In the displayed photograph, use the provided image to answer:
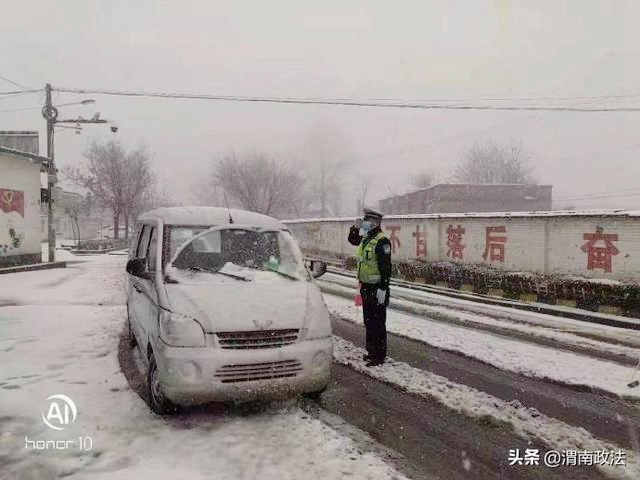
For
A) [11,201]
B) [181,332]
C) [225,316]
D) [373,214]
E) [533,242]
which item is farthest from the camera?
[11,201]

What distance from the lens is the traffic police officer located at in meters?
5.82

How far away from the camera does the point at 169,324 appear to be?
4105 mm

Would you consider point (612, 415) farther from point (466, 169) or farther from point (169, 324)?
point (466, 169)

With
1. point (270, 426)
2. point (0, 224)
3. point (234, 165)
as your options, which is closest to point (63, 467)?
point (270, 426)

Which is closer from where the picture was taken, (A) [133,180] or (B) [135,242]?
(B) [135,242]

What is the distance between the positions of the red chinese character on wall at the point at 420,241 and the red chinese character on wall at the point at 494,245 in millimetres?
3244

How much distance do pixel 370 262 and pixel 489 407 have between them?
217 centimetres

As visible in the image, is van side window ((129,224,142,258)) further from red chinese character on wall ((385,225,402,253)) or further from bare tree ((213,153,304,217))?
bare tree ((213,153,304,217))

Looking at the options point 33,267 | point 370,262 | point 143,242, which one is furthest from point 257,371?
point 33,267

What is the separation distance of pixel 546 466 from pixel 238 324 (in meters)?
2.79

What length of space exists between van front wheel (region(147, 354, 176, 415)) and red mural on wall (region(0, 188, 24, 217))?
1613cm

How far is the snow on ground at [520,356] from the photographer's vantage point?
579 centimetres

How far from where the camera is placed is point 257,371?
4098 mm

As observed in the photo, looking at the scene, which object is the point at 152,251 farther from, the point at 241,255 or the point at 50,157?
the point at 50,157
